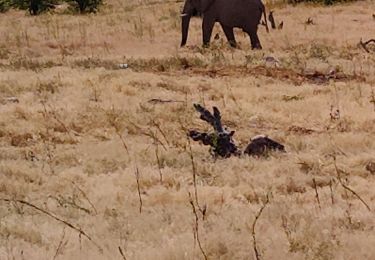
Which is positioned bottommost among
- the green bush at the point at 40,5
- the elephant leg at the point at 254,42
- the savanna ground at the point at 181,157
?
the green bush at the point at 40,5

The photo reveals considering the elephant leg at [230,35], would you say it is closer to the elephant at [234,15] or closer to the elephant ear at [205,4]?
the elephant at [234,15]

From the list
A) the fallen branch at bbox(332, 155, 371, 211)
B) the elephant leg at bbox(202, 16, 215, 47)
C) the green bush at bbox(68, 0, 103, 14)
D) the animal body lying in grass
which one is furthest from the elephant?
the green bush at bbox(68, 0, 103, 14)

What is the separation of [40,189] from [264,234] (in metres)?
2.44

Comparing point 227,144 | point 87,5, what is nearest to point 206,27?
point 227,144

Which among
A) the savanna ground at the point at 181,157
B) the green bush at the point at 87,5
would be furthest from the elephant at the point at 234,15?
the green bush at the point at 87,5

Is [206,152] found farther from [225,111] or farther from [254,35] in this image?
[254,35]

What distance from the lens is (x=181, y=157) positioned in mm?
7848

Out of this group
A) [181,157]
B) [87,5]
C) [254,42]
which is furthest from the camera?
[87,5]

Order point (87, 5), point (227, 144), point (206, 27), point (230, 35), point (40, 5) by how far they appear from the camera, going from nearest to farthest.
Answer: point (227, 144)
point (206, 27)
point (230, 35)
point (87, 5)
point (40, 5)

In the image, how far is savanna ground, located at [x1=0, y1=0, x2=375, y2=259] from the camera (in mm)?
5227

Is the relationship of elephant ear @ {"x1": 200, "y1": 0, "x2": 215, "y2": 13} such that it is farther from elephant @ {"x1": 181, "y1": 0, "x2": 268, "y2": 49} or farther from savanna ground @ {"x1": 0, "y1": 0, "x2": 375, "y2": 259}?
savanna ground @ {"x1": 0, "y1": 0, "x2": 375, "y2": 259}

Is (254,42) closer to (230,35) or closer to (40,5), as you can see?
(230,35)

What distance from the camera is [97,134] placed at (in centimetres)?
909

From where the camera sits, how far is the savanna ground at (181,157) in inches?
206
